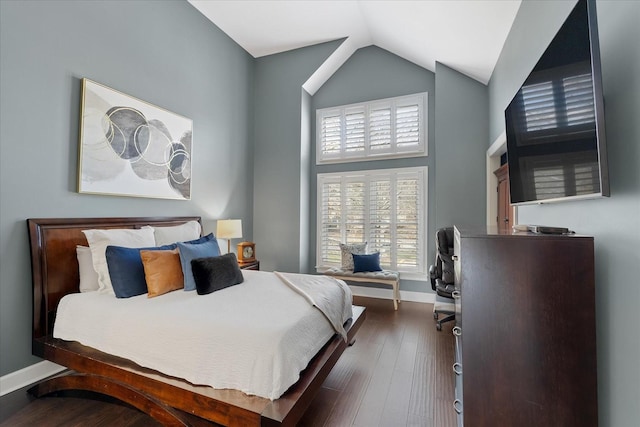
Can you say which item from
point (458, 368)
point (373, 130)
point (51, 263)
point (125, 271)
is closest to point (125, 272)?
point (125, 271)

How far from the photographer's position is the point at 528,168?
1.70 m

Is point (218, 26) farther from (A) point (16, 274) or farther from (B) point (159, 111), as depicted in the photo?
(A) point (16, 274)

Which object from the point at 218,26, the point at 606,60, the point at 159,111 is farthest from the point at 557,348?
the point at 218,26

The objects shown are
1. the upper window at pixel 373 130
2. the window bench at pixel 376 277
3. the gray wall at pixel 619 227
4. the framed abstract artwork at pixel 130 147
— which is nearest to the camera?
the gray wall at pixel 619 227

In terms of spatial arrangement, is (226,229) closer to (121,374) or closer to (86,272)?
(86,272)

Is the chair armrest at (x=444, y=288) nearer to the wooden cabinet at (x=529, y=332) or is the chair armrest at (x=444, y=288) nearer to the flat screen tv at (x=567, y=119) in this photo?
the flat screen tv at (x=567, y=119)

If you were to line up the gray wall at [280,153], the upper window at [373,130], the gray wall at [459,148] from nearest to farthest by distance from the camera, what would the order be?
the gray wall at [459,148]
the upper window at [373,130]
the gray wall at [280,153]

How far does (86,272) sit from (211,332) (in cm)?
153

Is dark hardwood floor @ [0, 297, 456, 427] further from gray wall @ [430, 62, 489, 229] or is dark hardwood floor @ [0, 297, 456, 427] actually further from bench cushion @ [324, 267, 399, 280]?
gray wall @ [430, 62, 489, 229]

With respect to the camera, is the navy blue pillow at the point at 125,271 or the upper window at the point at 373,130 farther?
the upper window at the point at 373,130

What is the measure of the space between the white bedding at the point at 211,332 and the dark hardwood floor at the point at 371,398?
413 mm

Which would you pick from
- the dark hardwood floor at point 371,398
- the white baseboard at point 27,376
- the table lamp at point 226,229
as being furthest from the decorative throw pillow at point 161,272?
the table lamp at point 226,229

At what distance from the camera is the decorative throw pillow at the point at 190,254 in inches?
94.7

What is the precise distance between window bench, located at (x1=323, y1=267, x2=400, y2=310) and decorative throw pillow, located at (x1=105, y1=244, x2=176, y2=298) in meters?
2.65
